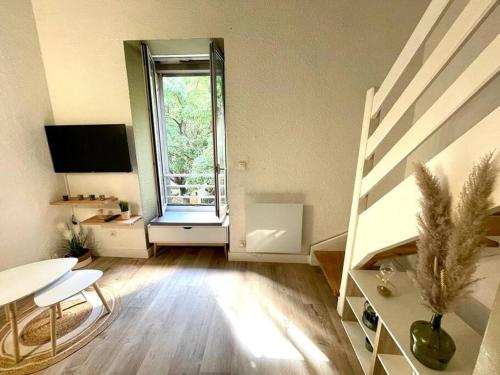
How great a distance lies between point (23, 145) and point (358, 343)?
352 cm

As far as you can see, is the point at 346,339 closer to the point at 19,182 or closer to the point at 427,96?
the point at 427,96

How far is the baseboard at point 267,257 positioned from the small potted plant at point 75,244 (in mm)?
1767

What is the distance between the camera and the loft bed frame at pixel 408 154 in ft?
2.64

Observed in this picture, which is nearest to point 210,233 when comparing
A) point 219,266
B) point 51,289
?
point 219,266

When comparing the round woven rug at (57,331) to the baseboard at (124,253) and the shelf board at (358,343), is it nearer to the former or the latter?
the baseboard at (124,253)

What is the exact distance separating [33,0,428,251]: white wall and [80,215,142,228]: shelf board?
3.80 ft

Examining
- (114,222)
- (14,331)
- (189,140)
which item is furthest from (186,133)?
(14,331)

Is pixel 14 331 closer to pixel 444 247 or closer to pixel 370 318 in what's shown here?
pixel 370 318

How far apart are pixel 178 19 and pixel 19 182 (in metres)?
2.29

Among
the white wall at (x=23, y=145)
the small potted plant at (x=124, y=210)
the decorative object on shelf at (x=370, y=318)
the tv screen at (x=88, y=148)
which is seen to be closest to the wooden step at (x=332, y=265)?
the decorative object on shelf at (x=370, y=318)

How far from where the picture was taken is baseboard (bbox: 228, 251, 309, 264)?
8.87ft

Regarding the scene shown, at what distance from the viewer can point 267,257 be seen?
8.96 ft

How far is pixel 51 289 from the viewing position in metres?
1.65

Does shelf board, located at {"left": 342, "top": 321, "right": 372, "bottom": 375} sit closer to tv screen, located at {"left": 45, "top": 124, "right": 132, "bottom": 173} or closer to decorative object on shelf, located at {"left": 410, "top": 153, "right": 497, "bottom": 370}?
decorative object on shelf, located at {"left": 410, "top": 153, "right": 497, "bottom": 370}
